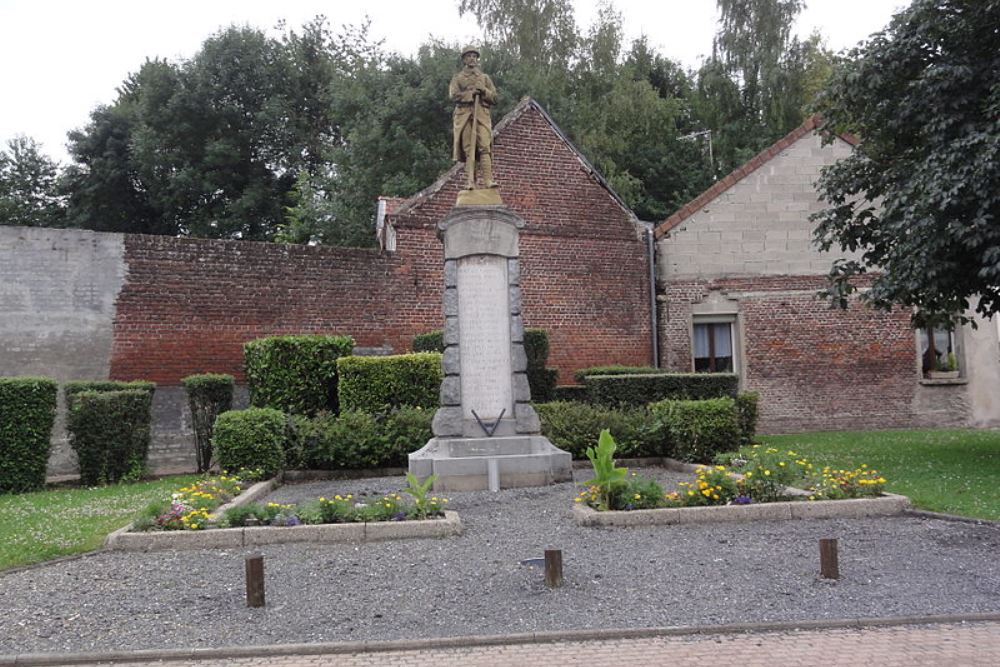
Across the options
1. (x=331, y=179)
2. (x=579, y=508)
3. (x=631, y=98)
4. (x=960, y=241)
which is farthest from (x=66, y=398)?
(x=631, y=98)

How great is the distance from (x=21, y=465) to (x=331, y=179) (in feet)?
59.0

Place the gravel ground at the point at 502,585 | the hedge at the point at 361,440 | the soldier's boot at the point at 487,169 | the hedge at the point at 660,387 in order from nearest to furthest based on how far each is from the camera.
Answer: the gravel ground at the point at 502,585, the soldier's boot at the point at 487,169, the hedge at the point at 361,440, the hedge at the point at 660,387

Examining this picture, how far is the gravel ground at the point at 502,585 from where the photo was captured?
16.1 ft

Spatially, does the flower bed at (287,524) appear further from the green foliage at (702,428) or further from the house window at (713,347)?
the house window at (713,347)

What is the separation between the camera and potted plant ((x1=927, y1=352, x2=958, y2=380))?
61.5ft

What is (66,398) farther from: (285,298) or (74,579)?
(74,579)

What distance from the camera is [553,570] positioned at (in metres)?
5.57

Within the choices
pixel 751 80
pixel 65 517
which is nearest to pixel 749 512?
pixel 65 517

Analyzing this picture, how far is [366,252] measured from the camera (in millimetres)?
16188

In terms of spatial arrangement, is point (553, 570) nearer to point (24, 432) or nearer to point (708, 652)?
point (708, 652)

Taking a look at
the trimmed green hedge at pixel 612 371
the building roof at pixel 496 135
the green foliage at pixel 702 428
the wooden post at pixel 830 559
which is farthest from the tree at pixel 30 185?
the wooden post at pixel 830 559

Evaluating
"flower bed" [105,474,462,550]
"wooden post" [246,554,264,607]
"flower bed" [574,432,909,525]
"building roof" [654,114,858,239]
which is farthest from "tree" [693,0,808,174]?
"wooden post" [246,554,264,607]

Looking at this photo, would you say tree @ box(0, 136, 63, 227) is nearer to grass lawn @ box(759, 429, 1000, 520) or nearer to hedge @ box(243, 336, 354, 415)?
hedge @ box(243, 336, 354, 415)

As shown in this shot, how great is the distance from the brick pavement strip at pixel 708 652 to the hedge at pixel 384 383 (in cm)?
811
